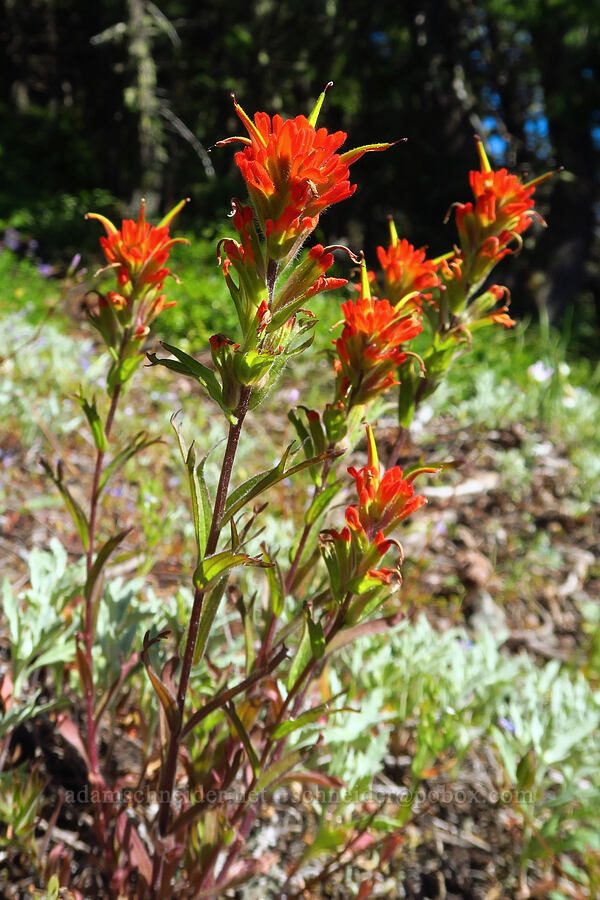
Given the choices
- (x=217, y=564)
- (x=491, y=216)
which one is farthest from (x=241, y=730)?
(x=491, y=216)

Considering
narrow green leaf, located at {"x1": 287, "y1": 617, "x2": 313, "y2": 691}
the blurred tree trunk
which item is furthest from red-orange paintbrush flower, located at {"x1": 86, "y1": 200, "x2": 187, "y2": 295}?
the blurred tree trunk

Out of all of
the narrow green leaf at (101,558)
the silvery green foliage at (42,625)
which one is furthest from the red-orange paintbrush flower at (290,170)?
the silvery green foliage at (42,625)

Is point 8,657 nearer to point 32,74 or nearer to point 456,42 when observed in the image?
point 456,42

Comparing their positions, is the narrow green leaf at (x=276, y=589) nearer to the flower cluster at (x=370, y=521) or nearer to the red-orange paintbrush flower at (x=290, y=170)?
the flower cluster at (x=370, y=521)

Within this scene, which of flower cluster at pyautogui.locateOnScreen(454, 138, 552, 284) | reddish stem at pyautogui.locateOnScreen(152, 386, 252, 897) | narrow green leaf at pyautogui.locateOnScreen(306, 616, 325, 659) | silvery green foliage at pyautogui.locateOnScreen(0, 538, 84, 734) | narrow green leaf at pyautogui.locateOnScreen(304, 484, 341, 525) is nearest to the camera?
reddish stem at pyautogui.locateOnScreen(152, 386, 252, 897)

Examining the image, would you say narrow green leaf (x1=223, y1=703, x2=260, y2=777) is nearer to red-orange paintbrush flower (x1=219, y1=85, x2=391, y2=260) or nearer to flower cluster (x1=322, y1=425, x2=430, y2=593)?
flower cluster (x1=322, y1=425, x2=430, y2=593)

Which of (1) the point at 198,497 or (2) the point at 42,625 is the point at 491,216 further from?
(2) the point at 42,625
